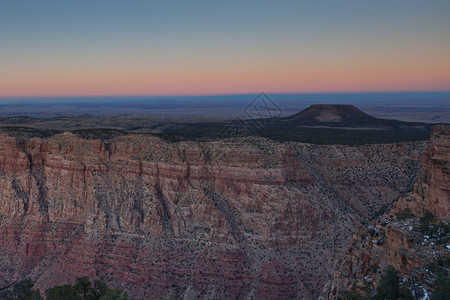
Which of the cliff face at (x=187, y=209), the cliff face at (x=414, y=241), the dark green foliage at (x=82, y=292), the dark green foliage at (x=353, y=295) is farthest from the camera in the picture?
the cliff face at (x=187, y=209)

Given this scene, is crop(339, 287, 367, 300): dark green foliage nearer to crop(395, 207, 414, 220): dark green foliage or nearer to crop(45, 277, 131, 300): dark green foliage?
crop(395, 207, 414, 220): dark green foliage

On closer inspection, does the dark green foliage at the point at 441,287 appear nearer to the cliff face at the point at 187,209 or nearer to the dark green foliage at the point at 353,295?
the dark green foliage at the point at 353,295

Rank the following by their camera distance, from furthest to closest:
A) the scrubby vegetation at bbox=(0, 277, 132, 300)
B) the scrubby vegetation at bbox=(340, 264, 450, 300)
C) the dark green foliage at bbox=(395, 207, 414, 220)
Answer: the scrubby vegetation at bbox=(0, 277, 132, 300) → the dark green foliage at bbox=(395, 207, 414, 220) → the scrubby vegetation at bbox=(340, 264, 450, 300)

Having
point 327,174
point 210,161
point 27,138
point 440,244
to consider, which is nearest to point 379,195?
point 327,174

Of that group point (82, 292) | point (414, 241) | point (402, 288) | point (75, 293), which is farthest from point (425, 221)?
point (82, 292)

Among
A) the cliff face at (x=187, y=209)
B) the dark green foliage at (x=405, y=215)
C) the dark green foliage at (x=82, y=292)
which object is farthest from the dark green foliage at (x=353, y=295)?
the cliff face at (x=187, y=209)

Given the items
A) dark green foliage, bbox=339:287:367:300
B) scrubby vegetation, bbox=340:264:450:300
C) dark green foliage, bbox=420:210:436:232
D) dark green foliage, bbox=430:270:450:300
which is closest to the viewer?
dark green foliage, bbox=430:270:450:300

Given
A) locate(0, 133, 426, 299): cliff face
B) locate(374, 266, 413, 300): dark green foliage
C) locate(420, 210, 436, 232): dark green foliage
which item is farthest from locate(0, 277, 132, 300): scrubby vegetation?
locate(420, 210, 436, 232): dark green foliage

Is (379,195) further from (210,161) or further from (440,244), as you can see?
(440,244)
